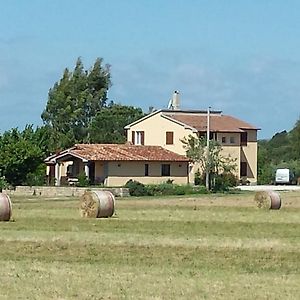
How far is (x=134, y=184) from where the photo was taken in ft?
241

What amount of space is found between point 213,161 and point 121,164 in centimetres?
801

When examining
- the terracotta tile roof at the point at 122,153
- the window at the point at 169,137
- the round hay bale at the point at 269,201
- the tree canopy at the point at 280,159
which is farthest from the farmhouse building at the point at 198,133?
the round hay bale at the point at 269,201

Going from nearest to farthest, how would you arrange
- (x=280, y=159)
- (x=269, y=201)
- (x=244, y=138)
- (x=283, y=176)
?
(x=269, y=201), (x=244, y=138), (x=283, y=176), (x=280, y=159)

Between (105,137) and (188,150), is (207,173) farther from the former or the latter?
(105,137)

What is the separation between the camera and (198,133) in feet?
303

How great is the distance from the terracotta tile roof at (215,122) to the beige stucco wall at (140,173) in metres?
5.61

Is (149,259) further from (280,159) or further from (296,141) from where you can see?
(280,159)

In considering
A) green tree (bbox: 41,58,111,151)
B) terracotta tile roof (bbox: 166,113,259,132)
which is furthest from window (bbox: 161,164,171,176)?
green tree (bbox: 41,58,111,151)

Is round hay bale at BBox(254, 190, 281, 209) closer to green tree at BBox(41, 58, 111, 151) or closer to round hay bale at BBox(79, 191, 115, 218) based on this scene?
round hay bale at BBox(79, 191, 115, 218)

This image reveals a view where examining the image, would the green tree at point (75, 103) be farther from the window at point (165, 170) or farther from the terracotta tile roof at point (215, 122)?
the window at point (165, 170)

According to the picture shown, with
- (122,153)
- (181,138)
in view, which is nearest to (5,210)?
(122,153)

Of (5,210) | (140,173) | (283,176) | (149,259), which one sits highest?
(283,176)

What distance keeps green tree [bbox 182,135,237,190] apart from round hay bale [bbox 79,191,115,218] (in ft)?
138

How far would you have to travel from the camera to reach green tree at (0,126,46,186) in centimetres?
7969
